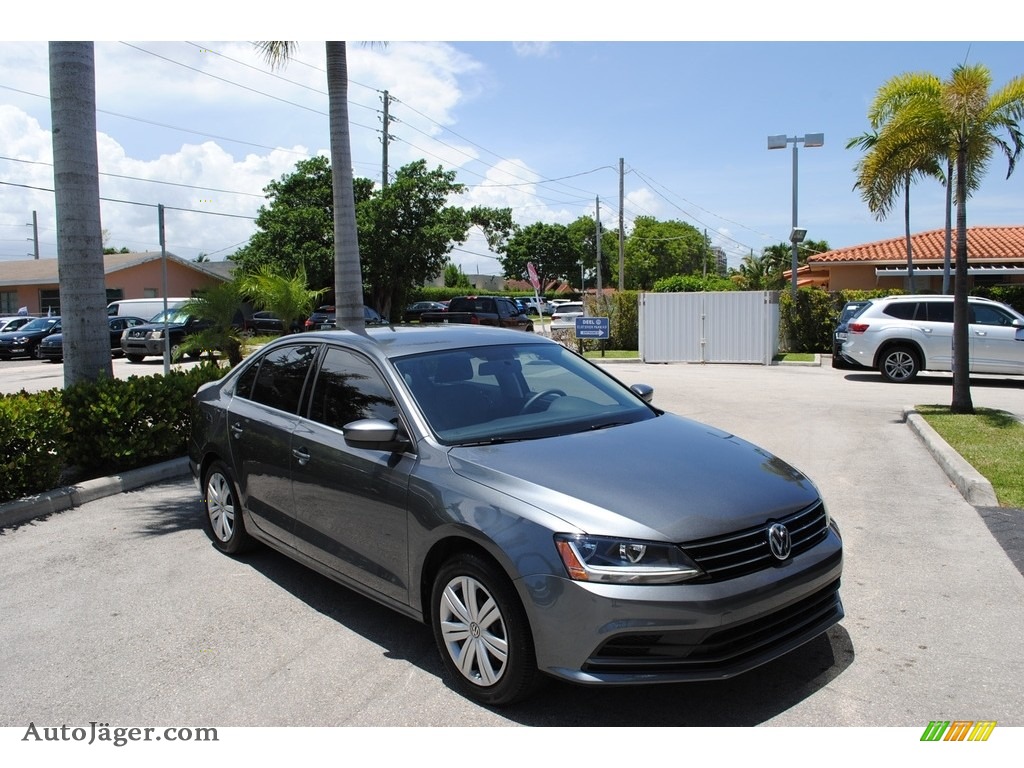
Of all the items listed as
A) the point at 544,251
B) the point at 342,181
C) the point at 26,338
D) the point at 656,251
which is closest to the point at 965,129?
the point at 342,181

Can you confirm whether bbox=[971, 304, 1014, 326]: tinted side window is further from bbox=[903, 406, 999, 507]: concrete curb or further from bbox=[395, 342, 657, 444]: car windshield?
bbox=[395, 342, 657, 444]: car windshield

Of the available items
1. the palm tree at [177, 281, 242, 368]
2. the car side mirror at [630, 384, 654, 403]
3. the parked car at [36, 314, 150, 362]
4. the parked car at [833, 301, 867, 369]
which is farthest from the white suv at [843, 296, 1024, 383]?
the parked car at [36, 314, 150, 362]

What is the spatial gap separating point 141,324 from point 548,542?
23.9m

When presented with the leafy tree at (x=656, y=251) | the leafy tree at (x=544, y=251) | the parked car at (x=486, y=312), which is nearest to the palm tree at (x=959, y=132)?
the parked car at (x=486, y=312)

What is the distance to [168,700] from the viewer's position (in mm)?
3713

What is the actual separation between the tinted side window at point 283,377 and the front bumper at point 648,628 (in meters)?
2.43

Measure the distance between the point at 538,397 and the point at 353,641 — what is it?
1.68 metres

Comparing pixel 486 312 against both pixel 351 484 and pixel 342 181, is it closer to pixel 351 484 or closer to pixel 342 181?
pixel 342 181

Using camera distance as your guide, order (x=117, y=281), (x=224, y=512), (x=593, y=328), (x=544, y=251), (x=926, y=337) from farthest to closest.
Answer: (x=544, y=251)
(x=117, y=281)
(x=593, y=328)
(x=926, y=337)
(x=224, y=512)

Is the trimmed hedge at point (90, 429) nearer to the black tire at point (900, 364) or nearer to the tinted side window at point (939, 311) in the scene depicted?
the black tire at point (900, 364)

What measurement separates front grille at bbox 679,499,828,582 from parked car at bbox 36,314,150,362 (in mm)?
23707

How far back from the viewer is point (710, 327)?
20656 millimetres

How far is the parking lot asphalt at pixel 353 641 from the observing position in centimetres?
354

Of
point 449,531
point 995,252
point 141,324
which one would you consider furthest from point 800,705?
point 995,252
